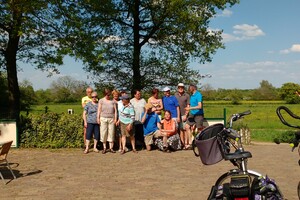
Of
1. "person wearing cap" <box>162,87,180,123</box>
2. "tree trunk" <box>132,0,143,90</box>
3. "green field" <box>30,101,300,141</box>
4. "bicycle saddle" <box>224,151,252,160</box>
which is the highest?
"tree trunk" <box>132,0,143,90</box>

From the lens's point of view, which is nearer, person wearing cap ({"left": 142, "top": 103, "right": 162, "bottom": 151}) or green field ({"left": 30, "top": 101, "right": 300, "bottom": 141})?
person wearing cap ({"left": 142, "top": 103, "right": 162, "bottom": 151})

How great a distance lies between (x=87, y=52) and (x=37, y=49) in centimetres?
257

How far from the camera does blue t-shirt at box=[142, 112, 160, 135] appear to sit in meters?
11.6

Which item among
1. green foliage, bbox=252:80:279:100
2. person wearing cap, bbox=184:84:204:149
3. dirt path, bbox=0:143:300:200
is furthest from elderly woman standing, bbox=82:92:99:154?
green foliage, bbox=252:80:279:100

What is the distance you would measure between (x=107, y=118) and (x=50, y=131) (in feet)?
8.10

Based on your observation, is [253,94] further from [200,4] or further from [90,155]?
[90,155]

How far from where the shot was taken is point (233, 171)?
3.87 metres

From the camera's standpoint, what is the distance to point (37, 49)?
51.2ft

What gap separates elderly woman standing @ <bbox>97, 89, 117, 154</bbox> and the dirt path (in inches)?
19.6

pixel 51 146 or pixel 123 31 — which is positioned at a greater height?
pixel 123 31

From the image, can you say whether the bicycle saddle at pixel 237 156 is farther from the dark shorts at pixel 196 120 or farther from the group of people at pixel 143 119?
the dark shorts at pixel 196 120

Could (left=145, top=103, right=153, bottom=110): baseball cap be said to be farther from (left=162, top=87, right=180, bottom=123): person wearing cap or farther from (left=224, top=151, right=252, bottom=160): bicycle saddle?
(left=224, top=151, right=252, bottom=160): bicycle saddle

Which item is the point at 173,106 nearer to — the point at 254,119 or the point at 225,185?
the point at 225,185

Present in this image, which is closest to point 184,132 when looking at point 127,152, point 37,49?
point 127,152
